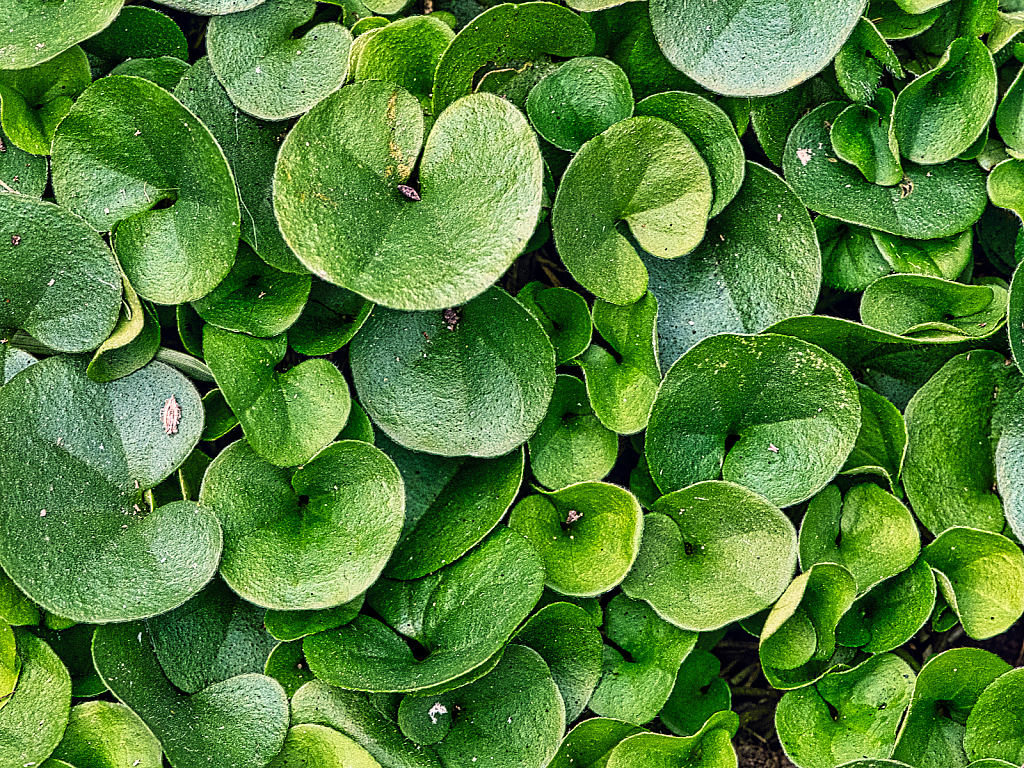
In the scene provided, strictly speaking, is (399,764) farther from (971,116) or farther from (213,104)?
(971,116)

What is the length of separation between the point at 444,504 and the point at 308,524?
0.45ft

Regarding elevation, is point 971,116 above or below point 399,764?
above

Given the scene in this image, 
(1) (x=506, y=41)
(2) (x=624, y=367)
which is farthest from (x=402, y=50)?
(2) (x=624, y=367)

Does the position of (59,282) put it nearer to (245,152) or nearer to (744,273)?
(245,152)

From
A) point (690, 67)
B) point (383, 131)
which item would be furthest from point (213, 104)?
point (690, 67)

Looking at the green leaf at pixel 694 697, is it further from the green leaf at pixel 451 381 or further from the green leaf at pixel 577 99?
the green leaf at pixel 577 99

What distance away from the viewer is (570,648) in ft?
2.94

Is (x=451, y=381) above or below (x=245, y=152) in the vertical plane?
below

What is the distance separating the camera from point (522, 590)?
0.85 m

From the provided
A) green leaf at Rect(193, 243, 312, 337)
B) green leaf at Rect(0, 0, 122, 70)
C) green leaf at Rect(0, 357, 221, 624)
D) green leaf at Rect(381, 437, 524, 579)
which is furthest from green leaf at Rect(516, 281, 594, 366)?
green leaf at Rect(0, 0, 122, 70)

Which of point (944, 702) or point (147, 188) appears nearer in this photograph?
point (147, 188)

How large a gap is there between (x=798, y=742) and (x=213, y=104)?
885mm

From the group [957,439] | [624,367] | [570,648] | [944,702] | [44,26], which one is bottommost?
[944,702]

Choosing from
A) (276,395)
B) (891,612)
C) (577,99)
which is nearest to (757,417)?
(891,612)
